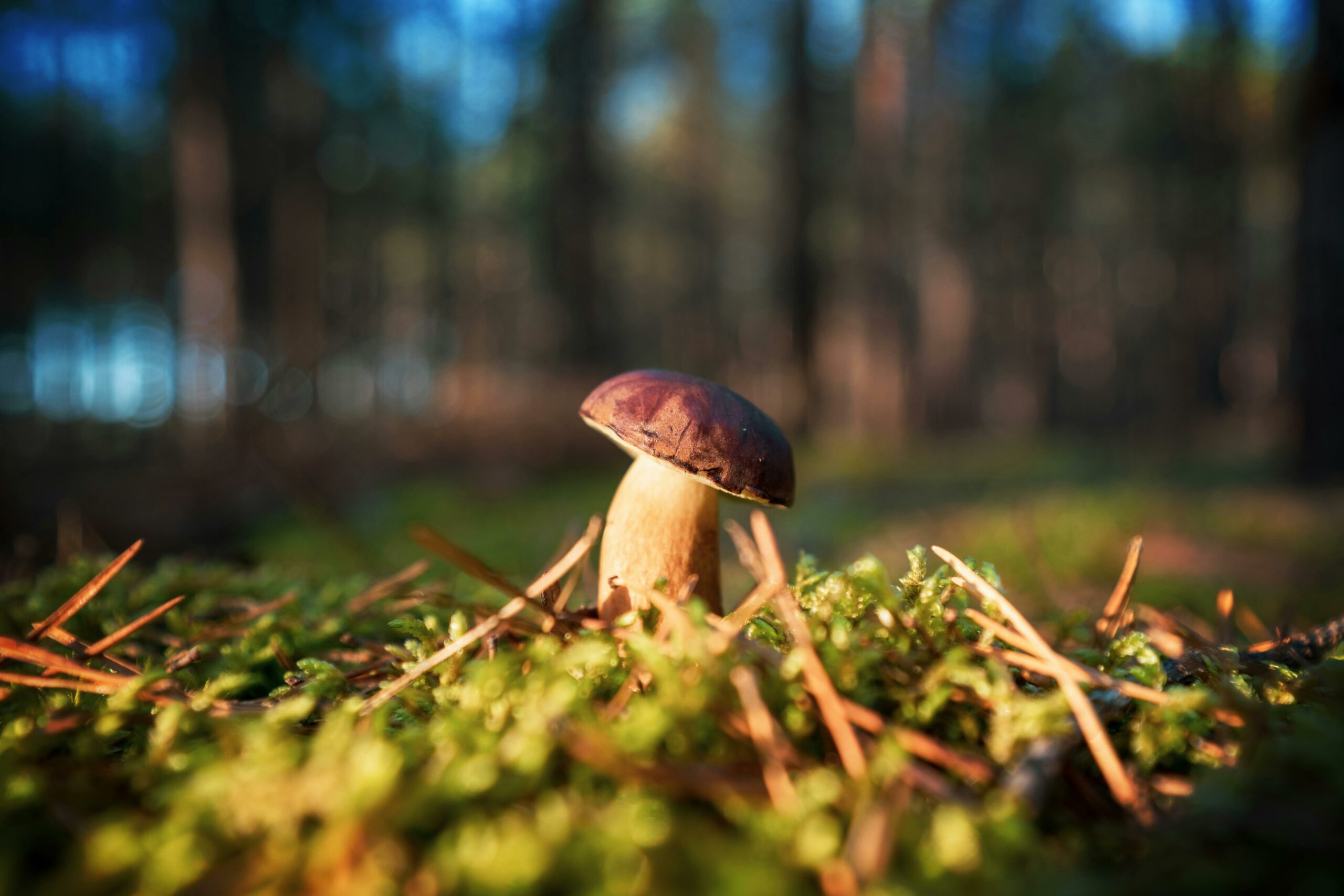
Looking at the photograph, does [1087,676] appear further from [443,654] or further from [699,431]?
[443,654]

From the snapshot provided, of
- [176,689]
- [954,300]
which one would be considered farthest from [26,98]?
[176,689]

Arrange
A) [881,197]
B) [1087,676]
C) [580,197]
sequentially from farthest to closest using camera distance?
[881,197] < [580,197] < [1087,676]

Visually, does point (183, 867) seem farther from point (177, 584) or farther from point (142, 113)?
point (142, 113)

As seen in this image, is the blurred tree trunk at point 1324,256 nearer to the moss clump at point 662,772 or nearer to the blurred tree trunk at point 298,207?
the moss clump at point 662,772

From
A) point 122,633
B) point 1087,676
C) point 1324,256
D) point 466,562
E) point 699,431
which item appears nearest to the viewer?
point 1087,676

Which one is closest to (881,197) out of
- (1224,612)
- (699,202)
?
(1224,612)

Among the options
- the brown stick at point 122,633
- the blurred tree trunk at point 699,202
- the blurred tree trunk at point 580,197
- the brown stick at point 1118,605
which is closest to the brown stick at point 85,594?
the brown stick at point 122,633

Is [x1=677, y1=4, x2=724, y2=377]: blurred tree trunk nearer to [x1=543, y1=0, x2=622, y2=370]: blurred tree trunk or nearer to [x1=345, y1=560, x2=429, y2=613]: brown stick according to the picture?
[x1=543, y1=0, x2=622, y2=370]: blurred tree trunk
